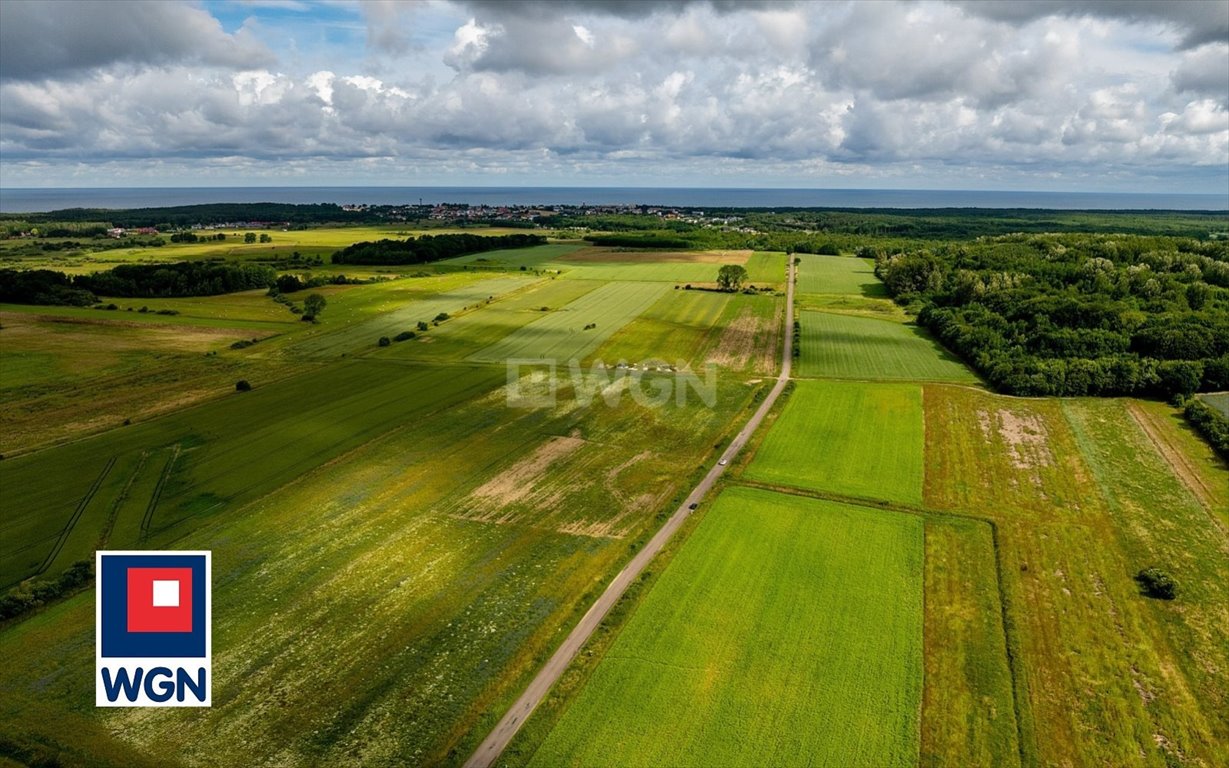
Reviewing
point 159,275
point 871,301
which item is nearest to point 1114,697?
point 871,301

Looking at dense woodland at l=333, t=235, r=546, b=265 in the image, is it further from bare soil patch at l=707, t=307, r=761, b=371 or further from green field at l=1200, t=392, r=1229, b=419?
green field at l=1200, t=392, r=1229, b=419

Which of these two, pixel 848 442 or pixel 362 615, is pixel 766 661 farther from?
pixel 848 442

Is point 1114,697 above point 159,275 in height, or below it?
below

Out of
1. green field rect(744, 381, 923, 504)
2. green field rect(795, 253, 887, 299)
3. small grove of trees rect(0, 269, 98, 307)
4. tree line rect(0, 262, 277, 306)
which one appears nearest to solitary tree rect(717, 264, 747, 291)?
green field rect(795, 253, 887, 299)

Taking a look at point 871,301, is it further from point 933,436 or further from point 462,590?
point 462,590

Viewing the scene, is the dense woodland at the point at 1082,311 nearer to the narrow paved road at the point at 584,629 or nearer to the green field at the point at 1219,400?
the green field at the point at 1219,400

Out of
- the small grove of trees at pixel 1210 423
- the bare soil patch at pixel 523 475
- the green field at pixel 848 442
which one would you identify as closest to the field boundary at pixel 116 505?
the bare soil patch at pixel 523 475
